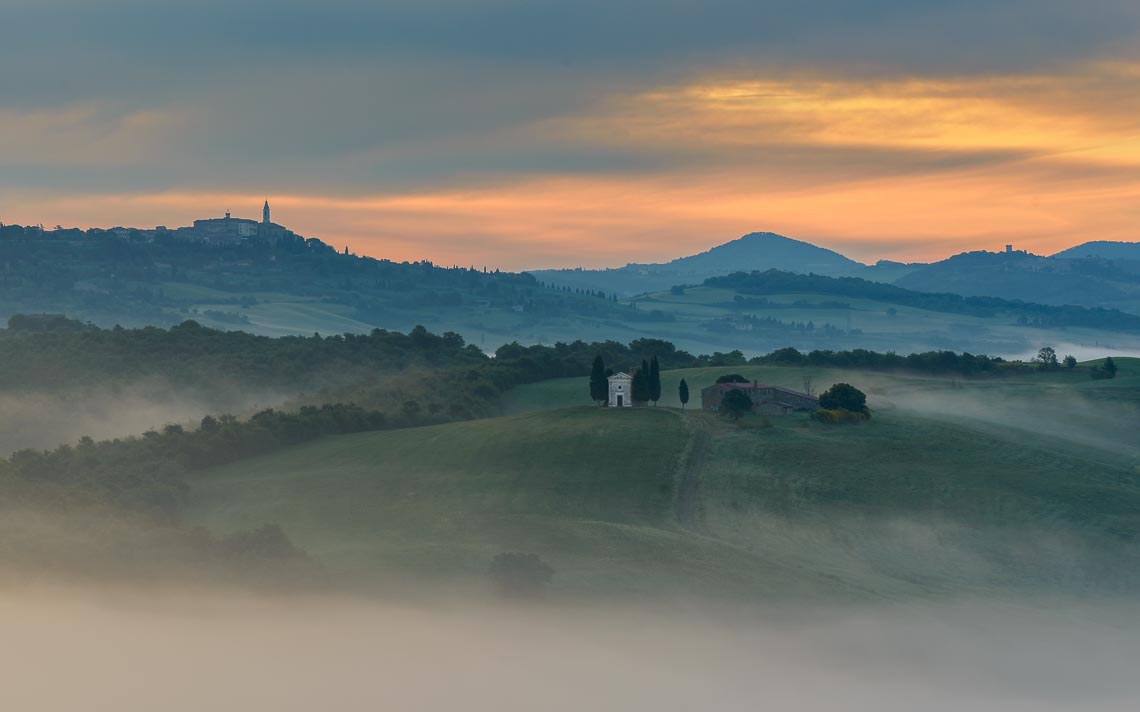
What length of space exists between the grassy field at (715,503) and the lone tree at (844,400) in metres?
3.51

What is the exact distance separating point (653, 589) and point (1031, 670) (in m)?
24.8

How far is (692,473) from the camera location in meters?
126

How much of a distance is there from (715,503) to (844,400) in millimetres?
29581

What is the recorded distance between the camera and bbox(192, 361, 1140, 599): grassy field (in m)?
103

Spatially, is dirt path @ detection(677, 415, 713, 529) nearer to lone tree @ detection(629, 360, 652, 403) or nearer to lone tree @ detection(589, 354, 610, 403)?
lone tree @ detection(629, 360, 652, 403)

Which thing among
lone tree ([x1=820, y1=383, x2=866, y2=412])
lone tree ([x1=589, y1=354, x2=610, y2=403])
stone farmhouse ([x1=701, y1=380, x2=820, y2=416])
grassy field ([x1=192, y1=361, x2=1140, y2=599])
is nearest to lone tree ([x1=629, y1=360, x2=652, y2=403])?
grassy field ([x1=192, y1=361, x2=1140, y2=599])

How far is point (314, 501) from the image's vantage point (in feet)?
408

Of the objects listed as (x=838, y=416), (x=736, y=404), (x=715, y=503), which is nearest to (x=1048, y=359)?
(x=838, y=416)

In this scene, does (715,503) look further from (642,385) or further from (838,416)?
(642,385)

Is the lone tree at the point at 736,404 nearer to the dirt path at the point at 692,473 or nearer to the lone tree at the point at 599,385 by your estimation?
the dirt path at the point at 692,473

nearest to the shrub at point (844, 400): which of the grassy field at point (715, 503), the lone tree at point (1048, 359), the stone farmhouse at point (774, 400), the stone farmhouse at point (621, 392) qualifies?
the stone farmhouse at point (774, 400)

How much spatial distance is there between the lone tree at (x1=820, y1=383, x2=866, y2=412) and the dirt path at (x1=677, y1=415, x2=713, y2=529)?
13.5 meters

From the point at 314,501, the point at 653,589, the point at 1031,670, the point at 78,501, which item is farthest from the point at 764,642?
the point at 78,501

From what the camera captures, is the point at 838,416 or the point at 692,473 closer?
the point at 692,473
